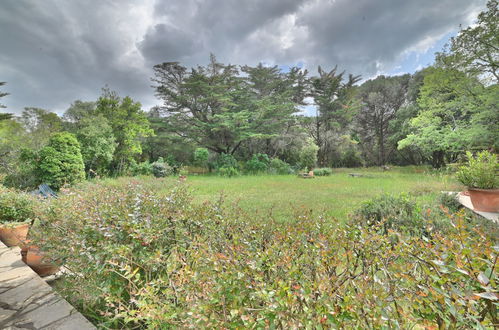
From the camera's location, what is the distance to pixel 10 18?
14.9 feet

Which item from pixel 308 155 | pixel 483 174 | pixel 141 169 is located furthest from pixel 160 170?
pixel 483 174

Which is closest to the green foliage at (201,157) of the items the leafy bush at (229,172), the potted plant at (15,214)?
the leafy bush at (229,172)

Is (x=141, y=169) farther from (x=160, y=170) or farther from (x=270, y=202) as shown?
(x=270, y=202)

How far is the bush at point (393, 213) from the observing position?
3215 mm

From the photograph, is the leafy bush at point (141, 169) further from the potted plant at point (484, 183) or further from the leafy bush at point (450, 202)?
the potted plant at point (484, 183)

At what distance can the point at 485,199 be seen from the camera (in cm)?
391

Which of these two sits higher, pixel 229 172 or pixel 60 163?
pixel 60 163

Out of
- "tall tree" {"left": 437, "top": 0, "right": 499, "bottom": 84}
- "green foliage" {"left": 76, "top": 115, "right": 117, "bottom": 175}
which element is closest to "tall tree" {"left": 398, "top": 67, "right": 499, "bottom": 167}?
"tall tree" {"left": 437, "top": 0, "right": 499, "bottom": 84}

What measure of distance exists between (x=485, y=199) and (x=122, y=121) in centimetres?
1484

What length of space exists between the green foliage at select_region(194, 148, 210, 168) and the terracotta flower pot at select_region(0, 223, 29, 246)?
1193 centimetres

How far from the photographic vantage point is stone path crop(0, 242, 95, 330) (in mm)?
1616

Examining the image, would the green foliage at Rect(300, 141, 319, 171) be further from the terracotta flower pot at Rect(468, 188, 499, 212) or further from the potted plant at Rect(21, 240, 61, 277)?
the potted plant at Rect(21, 240, 61, 277)

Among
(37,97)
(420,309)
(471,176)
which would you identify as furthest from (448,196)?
(37,97)

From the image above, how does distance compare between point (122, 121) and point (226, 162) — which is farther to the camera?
point (226, 162)
